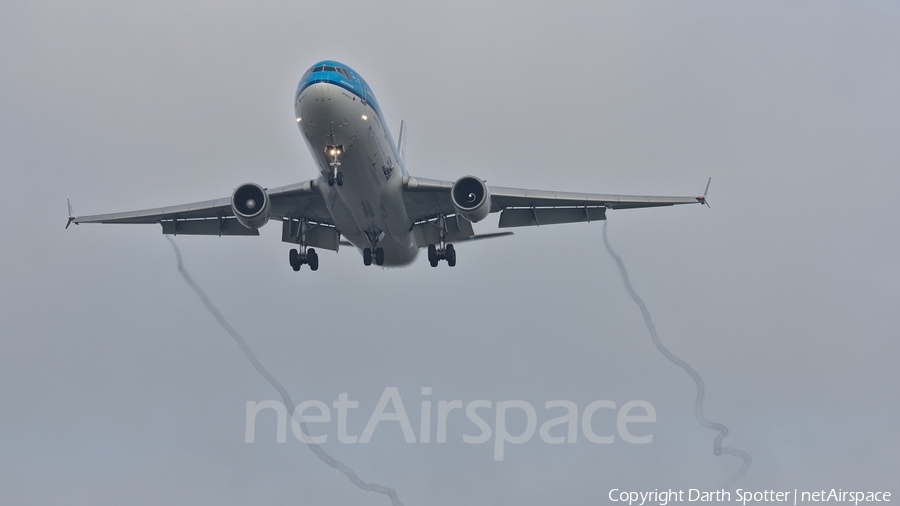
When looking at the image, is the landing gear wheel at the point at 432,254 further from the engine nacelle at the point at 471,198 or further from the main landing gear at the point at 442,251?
the engine nacelle at the point at 471,198

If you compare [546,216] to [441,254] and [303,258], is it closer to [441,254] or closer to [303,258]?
A: [441,254]

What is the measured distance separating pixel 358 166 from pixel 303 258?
6.96 metres

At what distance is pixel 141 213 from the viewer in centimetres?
3938

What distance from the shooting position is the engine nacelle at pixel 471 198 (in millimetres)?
34312

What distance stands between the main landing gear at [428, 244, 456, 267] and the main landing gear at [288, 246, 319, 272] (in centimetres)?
410

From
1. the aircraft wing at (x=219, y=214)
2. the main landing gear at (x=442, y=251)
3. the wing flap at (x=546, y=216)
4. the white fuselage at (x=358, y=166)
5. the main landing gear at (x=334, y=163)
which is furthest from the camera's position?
the wing flap at (x=546, y=216)

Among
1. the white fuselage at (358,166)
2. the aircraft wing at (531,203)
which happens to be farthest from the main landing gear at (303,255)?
the aircraft wing at (531,203)

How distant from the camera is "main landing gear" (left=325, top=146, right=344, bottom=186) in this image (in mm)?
32406

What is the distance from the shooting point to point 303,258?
39062mm

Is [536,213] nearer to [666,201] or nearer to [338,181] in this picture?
[666,201]

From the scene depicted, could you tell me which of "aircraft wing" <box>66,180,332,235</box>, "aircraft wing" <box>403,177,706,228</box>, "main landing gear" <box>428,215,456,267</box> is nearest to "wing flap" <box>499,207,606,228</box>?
"aircraft wing" <box>403,177,706,228</box>

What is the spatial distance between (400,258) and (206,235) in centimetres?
743

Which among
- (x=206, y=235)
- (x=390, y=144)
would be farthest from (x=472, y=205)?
(x=206, y=235)

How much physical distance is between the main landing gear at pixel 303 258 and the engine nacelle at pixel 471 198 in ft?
23.1
